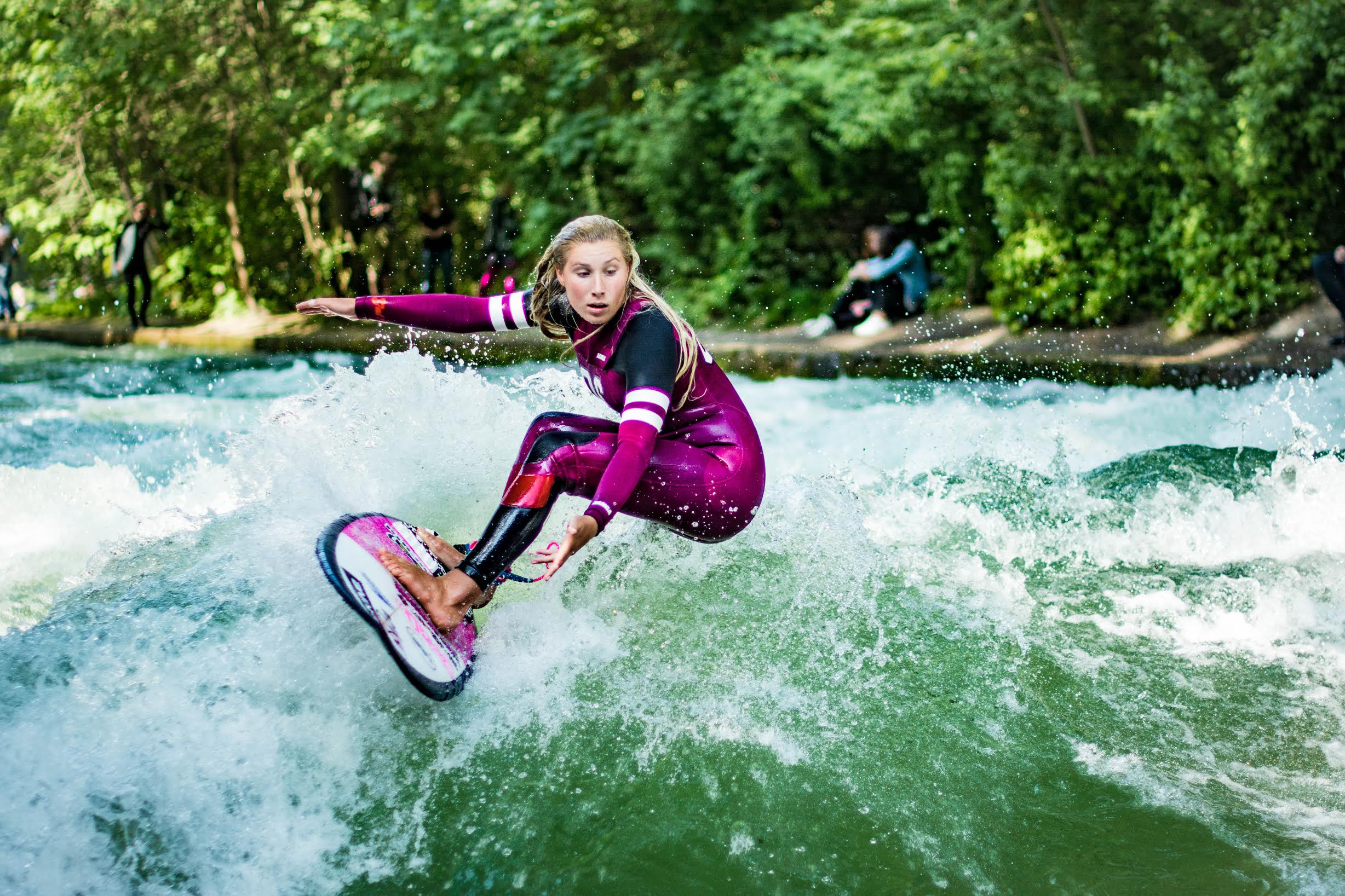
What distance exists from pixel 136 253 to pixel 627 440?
13.0 meters

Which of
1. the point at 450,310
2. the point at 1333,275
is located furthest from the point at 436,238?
the point at 450,310

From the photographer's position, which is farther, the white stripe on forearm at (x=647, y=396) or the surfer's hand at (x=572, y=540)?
the white stripe on forearm at (x=647, y=396)

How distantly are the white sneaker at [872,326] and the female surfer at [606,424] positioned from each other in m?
6.96

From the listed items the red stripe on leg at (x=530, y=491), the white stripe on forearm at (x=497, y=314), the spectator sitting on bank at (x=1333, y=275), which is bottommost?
the spectator sitting on bank at (x=1333, y=275)

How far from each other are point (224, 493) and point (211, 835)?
2.85 meters

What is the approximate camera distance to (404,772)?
3352 mm

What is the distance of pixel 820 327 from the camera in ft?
36.2

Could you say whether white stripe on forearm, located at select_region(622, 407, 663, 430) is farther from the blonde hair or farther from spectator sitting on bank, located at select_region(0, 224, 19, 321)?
spectator sitting on bank, located at select_region(0, 224, 19, 321)

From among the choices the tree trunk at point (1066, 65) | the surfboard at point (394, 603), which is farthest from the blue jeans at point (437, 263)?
the surfboard at point (394, 603)

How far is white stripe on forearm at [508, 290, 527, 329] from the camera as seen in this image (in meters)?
3.93

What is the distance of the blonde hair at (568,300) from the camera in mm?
3592

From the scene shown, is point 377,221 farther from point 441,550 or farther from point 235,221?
point 441,550

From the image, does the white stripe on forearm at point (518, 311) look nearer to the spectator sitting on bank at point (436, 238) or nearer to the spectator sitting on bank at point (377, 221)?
the spectator sitting on bank at point (436, 238)

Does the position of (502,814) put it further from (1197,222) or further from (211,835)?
(1197,222)
